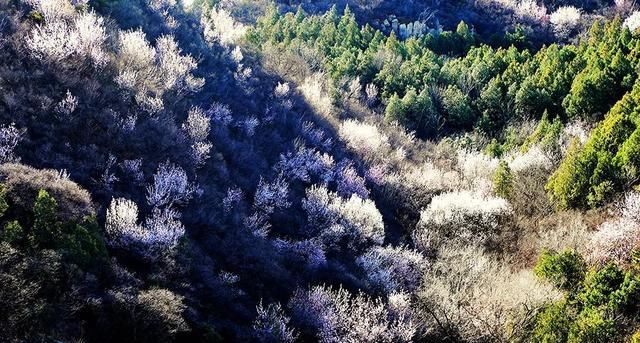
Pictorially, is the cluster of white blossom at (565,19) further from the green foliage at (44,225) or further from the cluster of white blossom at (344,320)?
the green foliage at (44,225)

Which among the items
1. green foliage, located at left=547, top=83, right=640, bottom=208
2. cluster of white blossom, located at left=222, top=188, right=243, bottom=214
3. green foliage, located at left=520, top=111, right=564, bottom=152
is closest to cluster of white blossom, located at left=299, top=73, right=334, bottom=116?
green foliage, located at left=520, top=111, right=564, bottom=152

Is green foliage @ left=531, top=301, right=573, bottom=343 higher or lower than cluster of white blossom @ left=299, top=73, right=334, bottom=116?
higher

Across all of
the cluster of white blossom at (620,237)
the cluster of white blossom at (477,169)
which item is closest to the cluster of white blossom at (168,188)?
the cluster of white blossom at (620,237)

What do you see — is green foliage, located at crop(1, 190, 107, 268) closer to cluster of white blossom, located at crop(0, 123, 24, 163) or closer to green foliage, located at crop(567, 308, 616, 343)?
cluster of white blossom, located at crop(0, 123, 24, 163)

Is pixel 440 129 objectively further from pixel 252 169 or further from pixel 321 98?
pixel 252 169

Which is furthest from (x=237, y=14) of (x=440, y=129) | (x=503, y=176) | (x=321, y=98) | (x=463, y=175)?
(x=503, y=176)

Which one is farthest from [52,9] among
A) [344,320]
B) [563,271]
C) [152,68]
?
[563,271]

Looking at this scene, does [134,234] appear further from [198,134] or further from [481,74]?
[481,74]
